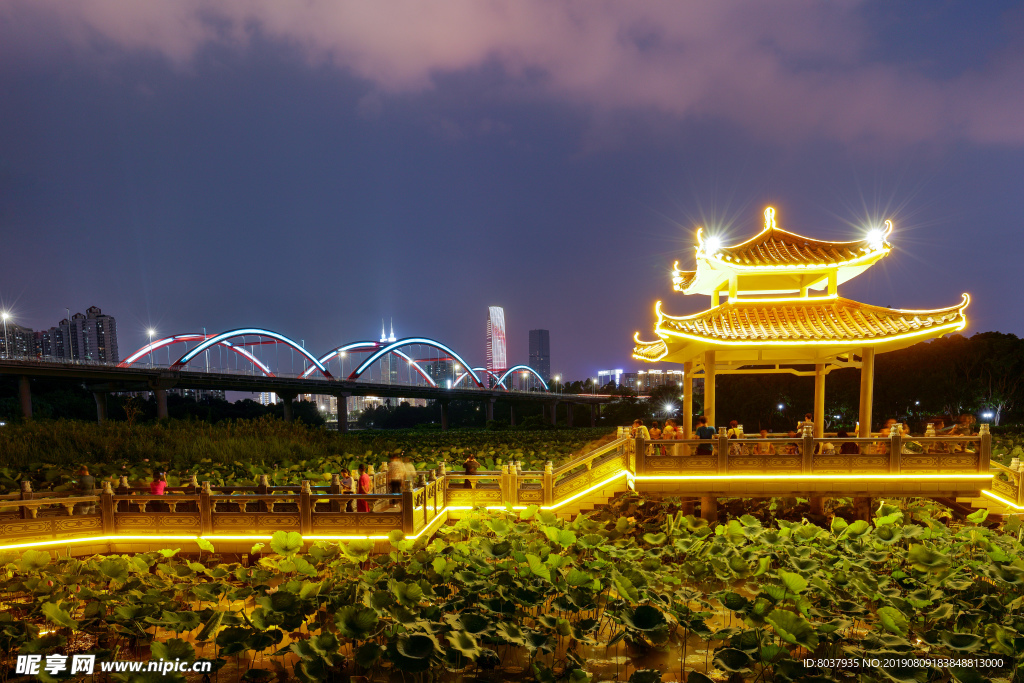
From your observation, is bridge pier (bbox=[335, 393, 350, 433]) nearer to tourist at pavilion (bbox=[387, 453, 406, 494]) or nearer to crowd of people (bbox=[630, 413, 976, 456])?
tourist at pavilion (bbox=[387, 453, 406, 494])

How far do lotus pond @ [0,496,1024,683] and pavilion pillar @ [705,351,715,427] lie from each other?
3.03 metres

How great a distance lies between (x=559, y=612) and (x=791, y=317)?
24.9 feet

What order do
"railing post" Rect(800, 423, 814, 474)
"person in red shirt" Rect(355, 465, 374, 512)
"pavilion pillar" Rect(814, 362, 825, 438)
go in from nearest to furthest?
1. "railing post" Rect(800, 423, 814, 474)
2. "person in red shirt" Rect(355, 465, 374, 512)
3. "pavilion pillar" Rect(814, 362, 825, 438)

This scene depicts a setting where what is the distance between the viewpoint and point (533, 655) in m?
5.25

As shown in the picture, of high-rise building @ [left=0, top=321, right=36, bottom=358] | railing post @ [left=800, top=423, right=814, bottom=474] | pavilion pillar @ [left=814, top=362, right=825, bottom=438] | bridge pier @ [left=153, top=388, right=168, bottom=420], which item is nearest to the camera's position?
railing post @ [left=800, top=423, right=814, bottom=474]

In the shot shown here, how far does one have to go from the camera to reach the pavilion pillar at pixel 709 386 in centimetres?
1052

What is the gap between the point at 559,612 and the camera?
6.26 metres

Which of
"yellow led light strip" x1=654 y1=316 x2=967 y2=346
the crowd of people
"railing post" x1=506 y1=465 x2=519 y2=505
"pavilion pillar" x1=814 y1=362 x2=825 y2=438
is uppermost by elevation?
"yellow led light strip" x1=654 y1=316 x2=967 y2=346

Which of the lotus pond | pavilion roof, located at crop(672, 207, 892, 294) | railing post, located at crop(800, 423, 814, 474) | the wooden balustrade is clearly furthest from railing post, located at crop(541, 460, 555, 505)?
pavilion roof, located at crop(672, 207, 892, 294)

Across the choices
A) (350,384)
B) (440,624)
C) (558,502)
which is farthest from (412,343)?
(440,624)

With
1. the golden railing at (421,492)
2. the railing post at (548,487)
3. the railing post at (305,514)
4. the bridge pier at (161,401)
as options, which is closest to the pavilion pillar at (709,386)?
the golden railing at (421,492)

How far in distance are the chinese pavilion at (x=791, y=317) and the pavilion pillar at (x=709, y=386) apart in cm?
2

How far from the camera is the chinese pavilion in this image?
977 cm

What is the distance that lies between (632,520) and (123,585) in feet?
26.6
